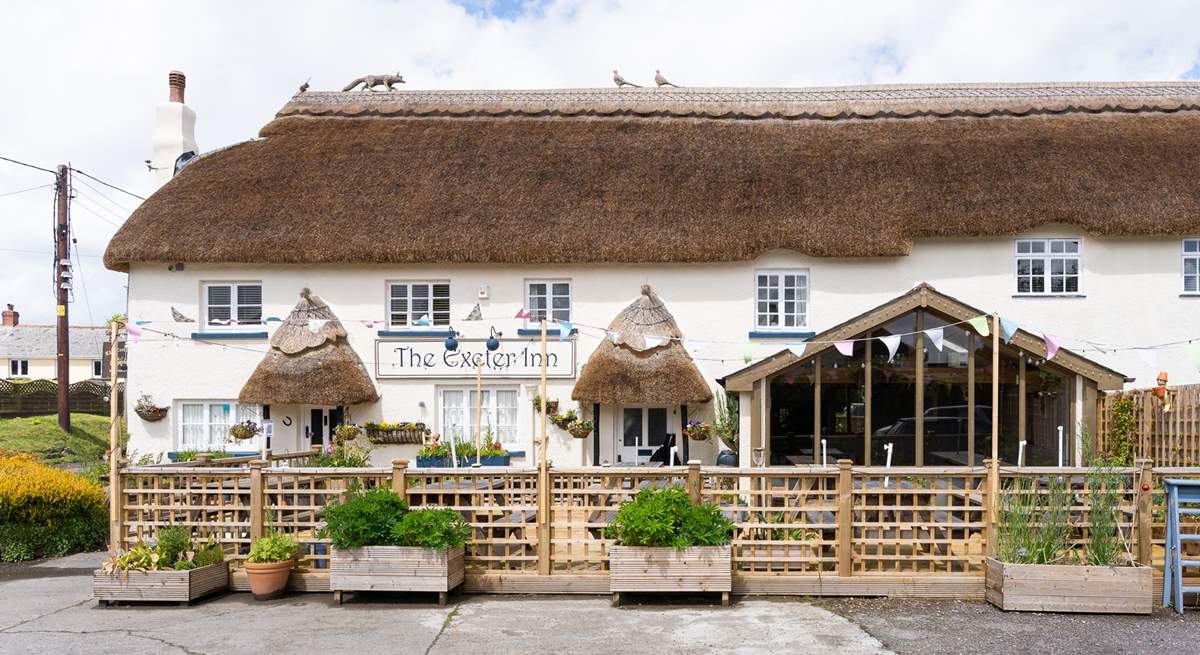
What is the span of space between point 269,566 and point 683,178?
10.7 meters

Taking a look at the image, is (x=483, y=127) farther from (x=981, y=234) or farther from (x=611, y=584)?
(x=611, y=584)

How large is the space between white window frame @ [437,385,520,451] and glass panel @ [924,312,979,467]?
705cm

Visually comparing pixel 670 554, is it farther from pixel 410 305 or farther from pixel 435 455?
pixel 410 305

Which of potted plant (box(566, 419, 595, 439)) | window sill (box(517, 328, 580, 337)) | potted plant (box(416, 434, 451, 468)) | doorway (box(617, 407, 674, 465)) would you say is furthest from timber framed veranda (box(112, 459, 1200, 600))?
window sill (box(517, 328, 580, 337))

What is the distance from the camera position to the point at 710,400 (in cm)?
1564

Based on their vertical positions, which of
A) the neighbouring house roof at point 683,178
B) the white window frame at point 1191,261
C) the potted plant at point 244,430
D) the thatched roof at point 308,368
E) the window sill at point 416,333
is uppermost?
the neighbouring house roof at point 683,178

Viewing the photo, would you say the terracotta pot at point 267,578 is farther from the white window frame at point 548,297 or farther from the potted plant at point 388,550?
the white window frame at point 548,297

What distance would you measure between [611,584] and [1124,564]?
480 cm

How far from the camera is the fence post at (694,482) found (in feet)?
29.1

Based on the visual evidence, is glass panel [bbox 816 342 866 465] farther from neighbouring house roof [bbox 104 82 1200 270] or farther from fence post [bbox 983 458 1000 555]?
fence post [bbox 983 458 1000 555]

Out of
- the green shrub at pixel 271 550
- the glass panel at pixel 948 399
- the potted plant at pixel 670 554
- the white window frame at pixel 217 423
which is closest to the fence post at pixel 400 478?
the green shrub at pixel 271 550

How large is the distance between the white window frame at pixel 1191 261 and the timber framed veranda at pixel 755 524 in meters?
8.30

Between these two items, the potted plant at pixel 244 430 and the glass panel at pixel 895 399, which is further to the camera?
the potted plant at pixel 244 430

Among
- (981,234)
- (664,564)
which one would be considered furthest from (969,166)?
(664,564)
